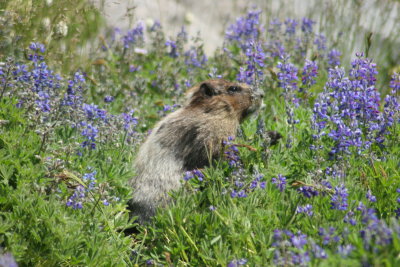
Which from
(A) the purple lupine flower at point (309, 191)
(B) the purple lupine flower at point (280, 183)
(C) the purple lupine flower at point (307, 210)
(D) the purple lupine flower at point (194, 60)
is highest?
(A) the purple lupine flower at point (309, 191)

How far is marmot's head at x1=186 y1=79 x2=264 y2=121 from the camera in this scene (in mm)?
5352

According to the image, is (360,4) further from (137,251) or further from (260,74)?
(137,251)

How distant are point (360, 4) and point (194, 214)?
5.73m

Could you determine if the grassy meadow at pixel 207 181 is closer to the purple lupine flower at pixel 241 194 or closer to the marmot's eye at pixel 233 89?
the purple lupine flower at pixel 241 194

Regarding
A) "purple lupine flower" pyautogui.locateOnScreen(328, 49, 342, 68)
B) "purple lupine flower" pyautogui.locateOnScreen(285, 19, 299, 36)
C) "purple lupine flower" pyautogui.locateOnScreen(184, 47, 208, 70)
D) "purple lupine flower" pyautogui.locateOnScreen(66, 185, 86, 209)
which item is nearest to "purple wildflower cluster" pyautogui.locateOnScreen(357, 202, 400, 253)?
"purple lupine flower" pyautogui.locateOnScreen(66, 185, 86, 209)

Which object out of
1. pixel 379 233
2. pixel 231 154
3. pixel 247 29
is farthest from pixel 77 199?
pixel 247 29

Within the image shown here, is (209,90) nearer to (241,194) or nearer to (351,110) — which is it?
(351,110)

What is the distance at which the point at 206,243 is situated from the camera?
3.62 meters

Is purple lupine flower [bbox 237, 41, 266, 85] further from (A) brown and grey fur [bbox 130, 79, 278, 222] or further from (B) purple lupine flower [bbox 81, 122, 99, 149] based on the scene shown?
(B) purple lupine flower [bbox 81, 122, 99, 149]

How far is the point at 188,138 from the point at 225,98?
676mm

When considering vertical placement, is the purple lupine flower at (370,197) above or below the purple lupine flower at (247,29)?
below

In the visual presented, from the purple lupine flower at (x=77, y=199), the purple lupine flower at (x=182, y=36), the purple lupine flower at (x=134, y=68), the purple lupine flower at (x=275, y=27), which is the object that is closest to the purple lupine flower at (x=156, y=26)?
the purple lupine flower at (x=182, y=36)

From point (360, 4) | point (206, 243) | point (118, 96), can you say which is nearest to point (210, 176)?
point (206, 243)

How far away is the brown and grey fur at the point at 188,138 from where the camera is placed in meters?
4.65
